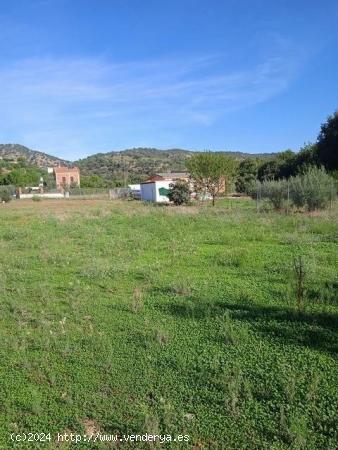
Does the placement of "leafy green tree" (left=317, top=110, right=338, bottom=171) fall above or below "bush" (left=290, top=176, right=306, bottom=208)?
above

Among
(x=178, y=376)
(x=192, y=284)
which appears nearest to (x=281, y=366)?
(x=178, y=376)

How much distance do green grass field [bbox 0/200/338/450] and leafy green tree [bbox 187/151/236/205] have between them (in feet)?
92.3

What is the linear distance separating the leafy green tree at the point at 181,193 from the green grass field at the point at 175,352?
94.8 feet

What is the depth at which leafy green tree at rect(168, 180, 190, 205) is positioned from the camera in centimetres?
3788

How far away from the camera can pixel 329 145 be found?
34688mm

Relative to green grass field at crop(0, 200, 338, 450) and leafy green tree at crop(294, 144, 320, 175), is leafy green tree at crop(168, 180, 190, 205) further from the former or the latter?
green grass field at crop(0, 200, 338, 450)

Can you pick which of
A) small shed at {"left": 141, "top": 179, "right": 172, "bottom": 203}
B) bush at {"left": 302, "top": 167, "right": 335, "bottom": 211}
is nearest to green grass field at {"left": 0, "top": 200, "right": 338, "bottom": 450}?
bush at {"left": 302, "top": 167, "right": 335, "bottom": 211}

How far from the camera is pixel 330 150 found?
34.2 meters

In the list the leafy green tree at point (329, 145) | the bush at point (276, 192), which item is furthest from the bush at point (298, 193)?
the leafy green tree at point (329, 145)

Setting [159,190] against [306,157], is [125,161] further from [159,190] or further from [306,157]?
[306,157]

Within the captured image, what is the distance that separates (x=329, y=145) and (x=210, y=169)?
9.89 m

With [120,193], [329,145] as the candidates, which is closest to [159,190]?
[120,193]

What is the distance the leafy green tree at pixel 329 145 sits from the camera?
33656 mm

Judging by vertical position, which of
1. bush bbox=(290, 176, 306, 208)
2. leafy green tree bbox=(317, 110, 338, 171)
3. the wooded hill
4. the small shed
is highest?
the wooded hill
